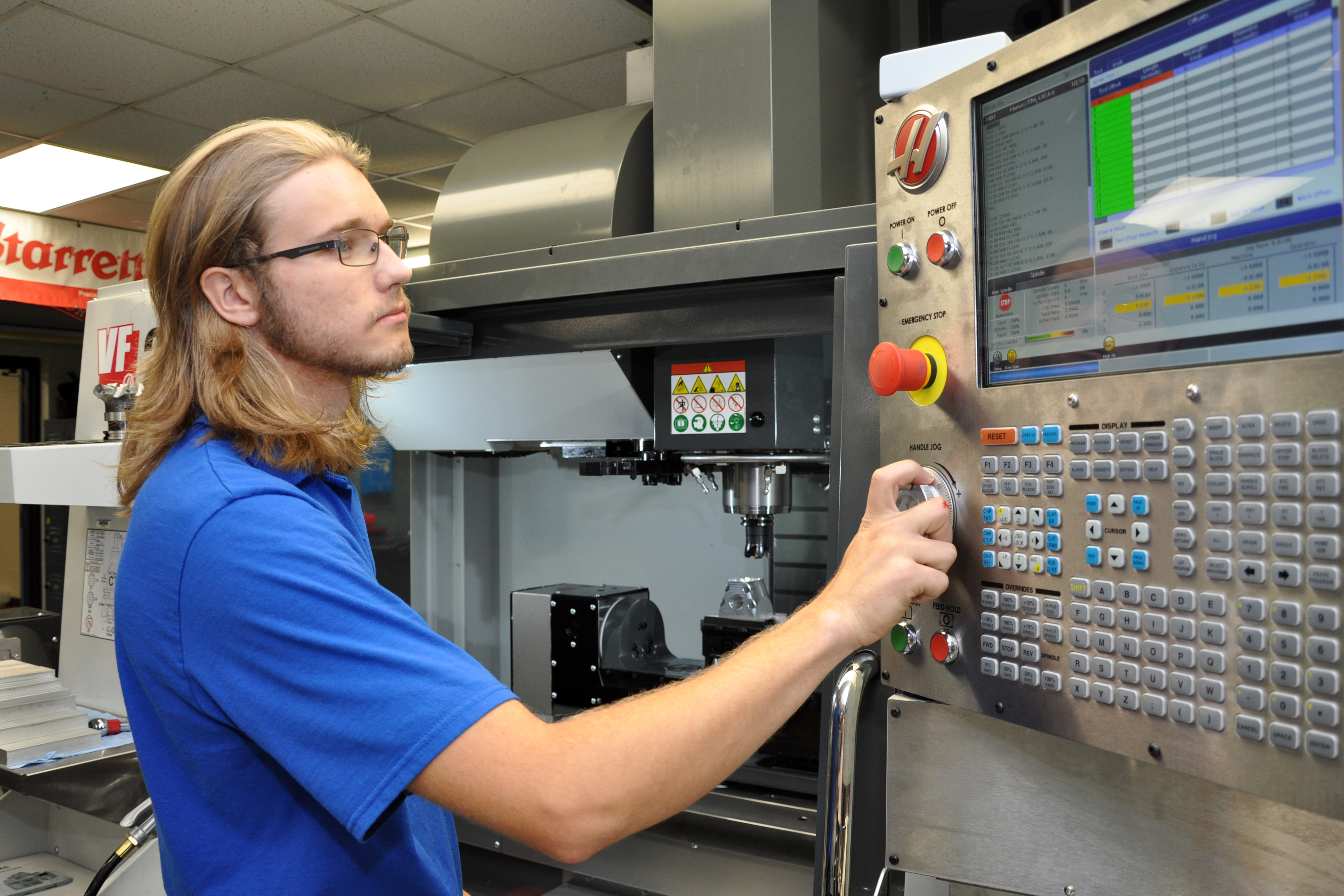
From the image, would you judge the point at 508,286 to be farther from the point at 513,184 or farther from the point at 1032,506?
the point at 1032,506

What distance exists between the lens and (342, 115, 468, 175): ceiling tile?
395cm

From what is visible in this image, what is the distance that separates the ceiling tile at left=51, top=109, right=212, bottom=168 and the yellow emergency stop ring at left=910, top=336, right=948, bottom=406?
400 cm

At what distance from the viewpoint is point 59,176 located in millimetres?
4582

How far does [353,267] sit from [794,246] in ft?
1.62

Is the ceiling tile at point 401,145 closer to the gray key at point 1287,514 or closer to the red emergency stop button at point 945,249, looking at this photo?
the red emergency stop button at point 945,249

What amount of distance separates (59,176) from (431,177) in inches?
71.1

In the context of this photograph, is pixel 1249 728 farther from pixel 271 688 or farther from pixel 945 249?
pixel 271 688

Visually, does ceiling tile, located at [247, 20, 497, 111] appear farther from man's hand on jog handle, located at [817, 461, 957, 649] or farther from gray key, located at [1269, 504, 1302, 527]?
gray key, located at [1269, 504, 1302, 527]

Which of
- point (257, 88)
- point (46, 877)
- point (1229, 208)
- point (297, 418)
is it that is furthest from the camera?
point (257, 88)

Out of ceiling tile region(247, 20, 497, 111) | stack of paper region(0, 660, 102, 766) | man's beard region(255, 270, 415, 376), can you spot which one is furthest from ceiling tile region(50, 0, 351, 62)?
man's beard region(255, 270, 415, 376)

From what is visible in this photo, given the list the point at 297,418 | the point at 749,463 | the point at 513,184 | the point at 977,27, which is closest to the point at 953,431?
the point at 297,418

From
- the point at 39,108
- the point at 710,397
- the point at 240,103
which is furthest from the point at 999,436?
the point at 39,108

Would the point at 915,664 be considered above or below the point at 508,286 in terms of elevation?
below

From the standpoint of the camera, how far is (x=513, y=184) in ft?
5.24
